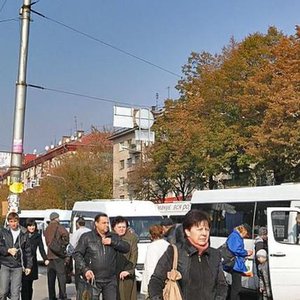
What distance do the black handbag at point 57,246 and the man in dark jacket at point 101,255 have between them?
4773mm

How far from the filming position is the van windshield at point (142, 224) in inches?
652

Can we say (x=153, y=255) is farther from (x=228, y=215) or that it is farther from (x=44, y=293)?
(x=228, y=215)

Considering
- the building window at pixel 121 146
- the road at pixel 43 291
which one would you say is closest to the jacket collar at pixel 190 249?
the road at pixel 43 291

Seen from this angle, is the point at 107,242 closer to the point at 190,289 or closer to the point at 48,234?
the point at 190,289

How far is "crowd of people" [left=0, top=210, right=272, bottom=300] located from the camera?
14.9ft

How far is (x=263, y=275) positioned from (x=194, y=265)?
7.54m

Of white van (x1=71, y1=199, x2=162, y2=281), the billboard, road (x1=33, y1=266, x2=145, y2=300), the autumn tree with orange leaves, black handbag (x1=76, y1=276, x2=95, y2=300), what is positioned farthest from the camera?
the autumn tree with orange leaves

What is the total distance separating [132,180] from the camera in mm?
49250

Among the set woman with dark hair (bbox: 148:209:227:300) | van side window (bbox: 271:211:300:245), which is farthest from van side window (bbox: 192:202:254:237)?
woman with dark hair (bbox: 148:209:227:300)

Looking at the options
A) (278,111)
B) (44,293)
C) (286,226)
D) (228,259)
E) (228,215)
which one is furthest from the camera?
(278,111)

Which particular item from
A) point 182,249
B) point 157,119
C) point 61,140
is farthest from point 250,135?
point 61,140

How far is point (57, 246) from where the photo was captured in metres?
12.3

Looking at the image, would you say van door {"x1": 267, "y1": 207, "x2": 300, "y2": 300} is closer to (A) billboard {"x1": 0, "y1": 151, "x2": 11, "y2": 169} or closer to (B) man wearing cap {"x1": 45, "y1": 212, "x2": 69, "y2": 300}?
(B) man wearing cap {"x1": 45, "y1": 212, "x2": 69, "y2": 300}

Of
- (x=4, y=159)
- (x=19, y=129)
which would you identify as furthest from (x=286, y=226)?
(x=4, y=159)
